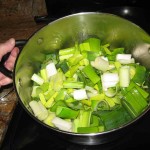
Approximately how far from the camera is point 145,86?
958mm

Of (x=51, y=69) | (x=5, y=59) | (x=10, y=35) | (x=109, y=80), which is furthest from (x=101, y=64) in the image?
(x=10, y=35)

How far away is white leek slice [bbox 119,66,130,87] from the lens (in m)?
0.91

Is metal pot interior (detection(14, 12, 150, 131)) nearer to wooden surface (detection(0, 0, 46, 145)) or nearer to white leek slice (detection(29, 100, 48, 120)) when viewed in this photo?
white leek slice (detection(29, 100, 48, 120))

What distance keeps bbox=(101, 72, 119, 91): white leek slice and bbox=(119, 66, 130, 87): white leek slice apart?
0.02 meters

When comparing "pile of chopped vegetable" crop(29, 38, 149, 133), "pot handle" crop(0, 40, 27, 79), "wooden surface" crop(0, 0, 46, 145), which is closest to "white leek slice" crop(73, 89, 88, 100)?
"pile of chopped vegetable" crop(29, 38, 149, 133)

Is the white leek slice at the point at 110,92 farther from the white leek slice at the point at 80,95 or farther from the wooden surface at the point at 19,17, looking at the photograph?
the wooden surface at the point at 19,17

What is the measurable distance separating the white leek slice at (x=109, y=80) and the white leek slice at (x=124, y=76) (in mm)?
17

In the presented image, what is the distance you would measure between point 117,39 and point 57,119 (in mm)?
385

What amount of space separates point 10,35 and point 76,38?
0.45 metres

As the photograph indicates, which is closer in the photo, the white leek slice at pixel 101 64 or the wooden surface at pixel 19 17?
the white leek slice at pixel 101 64

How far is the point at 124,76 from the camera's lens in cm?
92

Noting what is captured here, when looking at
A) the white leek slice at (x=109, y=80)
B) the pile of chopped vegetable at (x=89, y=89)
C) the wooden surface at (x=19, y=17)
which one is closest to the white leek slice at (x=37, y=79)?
the pile of chopped vegetable at (x=89, y=89)

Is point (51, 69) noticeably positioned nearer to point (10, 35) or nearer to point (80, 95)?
Answer: point (80, 95)

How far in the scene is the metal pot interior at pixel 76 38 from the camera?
0.95m
